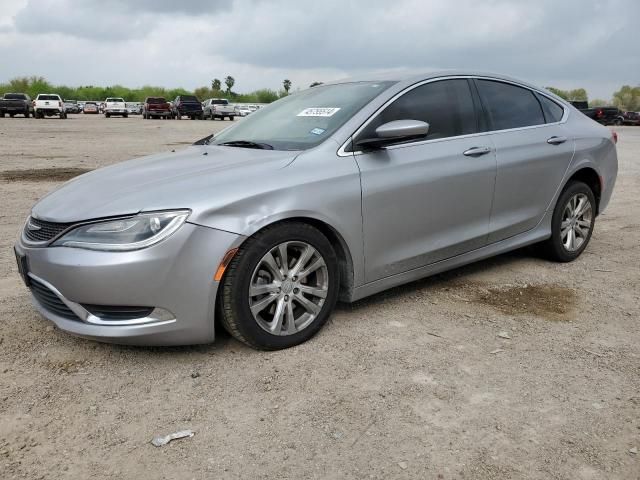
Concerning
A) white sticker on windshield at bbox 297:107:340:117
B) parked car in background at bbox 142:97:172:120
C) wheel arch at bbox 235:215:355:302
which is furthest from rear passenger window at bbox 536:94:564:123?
parked car in background at bbox 142:97:172:120

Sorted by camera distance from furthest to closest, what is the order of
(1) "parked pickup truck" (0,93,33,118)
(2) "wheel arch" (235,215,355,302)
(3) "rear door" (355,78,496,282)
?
(1) "parked pickup truck" (0,93,33,118), (3) "rear door" (355,78,496,282), (2) "wheel arch" (235,215,355,302)

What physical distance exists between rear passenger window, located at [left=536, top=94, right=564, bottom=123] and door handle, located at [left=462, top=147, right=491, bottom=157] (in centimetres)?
101

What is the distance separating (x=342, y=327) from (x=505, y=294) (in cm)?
136

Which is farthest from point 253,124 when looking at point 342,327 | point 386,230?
point 342,327

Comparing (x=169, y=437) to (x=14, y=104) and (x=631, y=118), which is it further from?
(x=631, y=118)

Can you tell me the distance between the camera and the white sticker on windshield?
12.9 feet

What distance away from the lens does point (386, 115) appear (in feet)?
12.6

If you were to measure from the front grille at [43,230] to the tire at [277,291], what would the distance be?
89cm

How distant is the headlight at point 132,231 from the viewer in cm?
297

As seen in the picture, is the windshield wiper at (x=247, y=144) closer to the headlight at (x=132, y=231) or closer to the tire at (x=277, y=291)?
the tire at (x=277, y=291)

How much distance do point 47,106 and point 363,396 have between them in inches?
1739

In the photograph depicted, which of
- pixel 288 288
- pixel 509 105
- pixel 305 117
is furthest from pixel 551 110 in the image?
pixel 288 288

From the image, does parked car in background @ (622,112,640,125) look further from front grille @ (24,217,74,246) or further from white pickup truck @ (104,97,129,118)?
front grille @ (24,217,74,246)

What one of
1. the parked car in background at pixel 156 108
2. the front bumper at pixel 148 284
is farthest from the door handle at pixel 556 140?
the parked car in background at pixel 156 108
